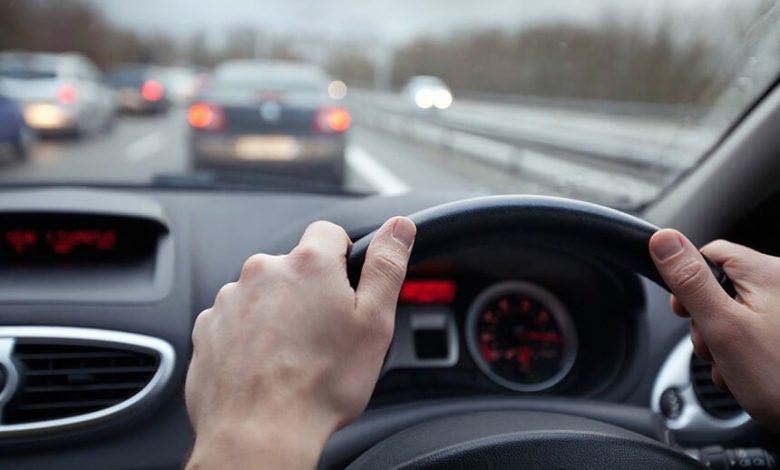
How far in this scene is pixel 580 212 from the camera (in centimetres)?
146

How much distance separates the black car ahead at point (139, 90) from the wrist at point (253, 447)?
63.7ft

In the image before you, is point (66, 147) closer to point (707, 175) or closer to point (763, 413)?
point (707, 175)

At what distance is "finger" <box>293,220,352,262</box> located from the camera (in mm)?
1222

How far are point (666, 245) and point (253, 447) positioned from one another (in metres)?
0.72

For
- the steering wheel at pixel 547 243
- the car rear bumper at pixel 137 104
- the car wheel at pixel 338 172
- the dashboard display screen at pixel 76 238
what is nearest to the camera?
the steering wheel at pixel 547 243

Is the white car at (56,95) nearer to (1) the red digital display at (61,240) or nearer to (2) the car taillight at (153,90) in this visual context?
(2) the car taillight at (153,90)

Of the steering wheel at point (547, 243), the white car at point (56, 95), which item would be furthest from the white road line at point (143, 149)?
the steering wheel at point (547, 243)

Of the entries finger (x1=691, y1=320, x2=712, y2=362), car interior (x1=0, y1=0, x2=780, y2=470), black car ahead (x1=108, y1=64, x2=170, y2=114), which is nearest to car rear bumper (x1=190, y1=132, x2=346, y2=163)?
car interior (x1=0, y1=0, x2=780, y2=470)

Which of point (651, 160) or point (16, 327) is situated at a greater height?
point (651, 160)

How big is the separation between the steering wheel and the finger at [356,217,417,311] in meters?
0.13

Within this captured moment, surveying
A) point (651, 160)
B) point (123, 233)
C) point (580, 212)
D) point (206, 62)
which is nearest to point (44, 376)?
point (123, 233)

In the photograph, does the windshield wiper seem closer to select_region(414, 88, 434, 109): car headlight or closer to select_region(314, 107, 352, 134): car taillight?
select_region(414, 88, 434, 109): car headlight

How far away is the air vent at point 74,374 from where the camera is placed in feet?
7.29

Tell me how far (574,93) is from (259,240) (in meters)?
3.12
